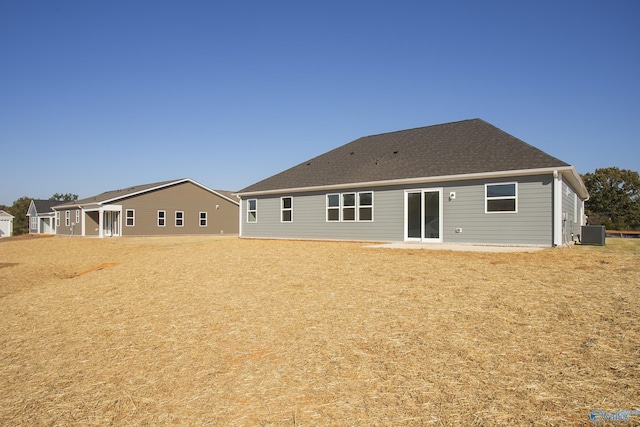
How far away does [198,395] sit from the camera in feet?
13.5

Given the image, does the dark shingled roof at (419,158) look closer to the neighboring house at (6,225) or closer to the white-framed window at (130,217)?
the white-framed window at (130,217)

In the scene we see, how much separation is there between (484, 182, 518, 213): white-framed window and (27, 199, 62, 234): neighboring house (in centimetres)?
5224

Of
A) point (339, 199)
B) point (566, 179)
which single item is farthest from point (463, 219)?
point (339, 199)

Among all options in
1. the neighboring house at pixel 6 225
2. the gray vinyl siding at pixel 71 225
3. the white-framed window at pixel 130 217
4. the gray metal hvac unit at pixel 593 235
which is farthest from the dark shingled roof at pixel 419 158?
the neighboring house at pixel 6 225

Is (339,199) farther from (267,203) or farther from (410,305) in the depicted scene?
(410,305)

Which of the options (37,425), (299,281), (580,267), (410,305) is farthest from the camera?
(580,267)

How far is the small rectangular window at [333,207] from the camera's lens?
1981 cm

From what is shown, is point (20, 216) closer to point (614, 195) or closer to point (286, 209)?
point (286, 209)

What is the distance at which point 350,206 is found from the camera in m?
19.3

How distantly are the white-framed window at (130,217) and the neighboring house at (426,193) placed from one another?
46.7 feet

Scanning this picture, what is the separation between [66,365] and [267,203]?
1812 centimetres

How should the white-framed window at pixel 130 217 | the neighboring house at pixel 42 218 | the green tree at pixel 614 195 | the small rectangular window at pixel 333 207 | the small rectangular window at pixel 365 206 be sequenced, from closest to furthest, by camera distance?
the small rectangular window at pixel 365 206 → the small rectangular window at pixel 333 207 → the white-framed window at pixel 130 217 → the green tree at pixel 614 195 → the neighboring house at pixel 42 218

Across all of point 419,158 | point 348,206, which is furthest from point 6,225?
point 419,158

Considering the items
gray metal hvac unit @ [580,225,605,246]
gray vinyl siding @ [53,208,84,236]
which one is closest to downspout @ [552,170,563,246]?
gray metal hvac unit @ [580,225,605,246]
